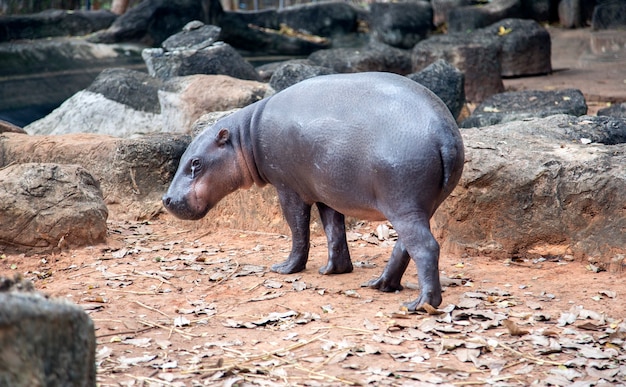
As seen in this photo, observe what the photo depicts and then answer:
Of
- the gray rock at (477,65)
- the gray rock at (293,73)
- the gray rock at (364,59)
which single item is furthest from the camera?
the gray rock at (364,59)

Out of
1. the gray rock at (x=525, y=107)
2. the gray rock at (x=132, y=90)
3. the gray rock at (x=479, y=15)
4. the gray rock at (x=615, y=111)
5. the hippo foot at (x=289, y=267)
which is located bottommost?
the hippo foot at (x=289, y=267)

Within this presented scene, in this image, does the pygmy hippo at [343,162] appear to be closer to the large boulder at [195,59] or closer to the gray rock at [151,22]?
the large boulder at [195,59]

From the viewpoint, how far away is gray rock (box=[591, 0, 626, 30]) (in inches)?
645

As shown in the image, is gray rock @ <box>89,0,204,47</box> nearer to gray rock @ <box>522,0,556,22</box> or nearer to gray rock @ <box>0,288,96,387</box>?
gray rock @ <box>522,0,556,22</box>

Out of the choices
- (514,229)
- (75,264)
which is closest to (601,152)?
(514,229)

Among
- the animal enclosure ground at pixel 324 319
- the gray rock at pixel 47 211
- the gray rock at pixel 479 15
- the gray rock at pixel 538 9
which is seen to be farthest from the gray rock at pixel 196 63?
the gray rock at pixel 538 9

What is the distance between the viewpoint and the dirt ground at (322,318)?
12.4ft

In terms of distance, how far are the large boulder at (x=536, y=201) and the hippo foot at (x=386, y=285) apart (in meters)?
1.00

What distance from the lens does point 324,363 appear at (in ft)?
12.7

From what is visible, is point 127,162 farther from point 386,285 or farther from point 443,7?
point 443,7

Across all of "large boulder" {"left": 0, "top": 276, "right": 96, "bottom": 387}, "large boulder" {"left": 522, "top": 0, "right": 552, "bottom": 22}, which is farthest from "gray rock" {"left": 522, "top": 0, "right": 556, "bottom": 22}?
"large boulder" {"left": 0, "top": 276, "right": 96, "bottom": 387}

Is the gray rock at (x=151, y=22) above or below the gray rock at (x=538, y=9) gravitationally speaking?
above

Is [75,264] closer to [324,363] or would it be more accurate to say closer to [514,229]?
[324,363]

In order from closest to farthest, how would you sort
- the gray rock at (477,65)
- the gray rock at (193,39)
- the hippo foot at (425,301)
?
the hippo foot at (425,301) → the gray rock at (193,39) → the gray rock at (477,65)
